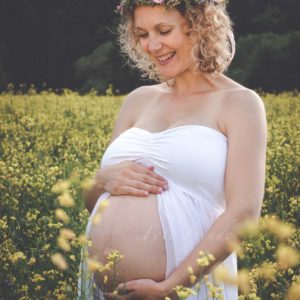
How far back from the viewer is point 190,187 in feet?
7.29

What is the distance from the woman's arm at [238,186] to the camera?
198cm

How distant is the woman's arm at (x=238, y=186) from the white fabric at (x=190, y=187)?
0.22ft

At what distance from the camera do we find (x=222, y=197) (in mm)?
2264

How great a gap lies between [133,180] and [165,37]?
59cm

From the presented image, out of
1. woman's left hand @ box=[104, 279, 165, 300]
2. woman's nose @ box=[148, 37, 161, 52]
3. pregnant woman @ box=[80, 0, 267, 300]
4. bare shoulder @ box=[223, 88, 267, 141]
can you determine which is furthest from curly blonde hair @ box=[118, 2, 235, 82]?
woman's left hand @ box=[104, 279, 165, 300]

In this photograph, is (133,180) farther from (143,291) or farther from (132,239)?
(143,291)

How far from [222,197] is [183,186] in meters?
0.16

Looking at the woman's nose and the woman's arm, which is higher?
the woman's nose

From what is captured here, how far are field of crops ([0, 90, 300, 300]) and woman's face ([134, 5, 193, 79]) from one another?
2.03 ft

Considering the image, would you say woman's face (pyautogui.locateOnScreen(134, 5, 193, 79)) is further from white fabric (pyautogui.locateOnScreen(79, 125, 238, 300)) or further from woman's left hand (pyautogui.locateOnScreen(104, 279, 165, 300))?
woman's left hand (pyautogui.locateOnScreen(104, 279, 165, 300))

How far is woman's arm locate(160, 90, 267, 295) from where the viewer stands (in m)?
1.98

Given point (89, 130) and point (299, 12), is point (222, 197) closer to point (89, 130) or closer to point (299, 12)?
point (89, 130)

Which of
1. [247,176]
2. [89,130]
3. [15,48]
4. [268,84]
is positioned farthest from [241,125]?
[15,48]

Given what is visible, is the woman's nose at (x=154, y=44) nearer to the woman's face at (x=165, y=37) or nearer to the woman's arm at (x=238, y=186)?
the woman's face at (x=165, y=37)
